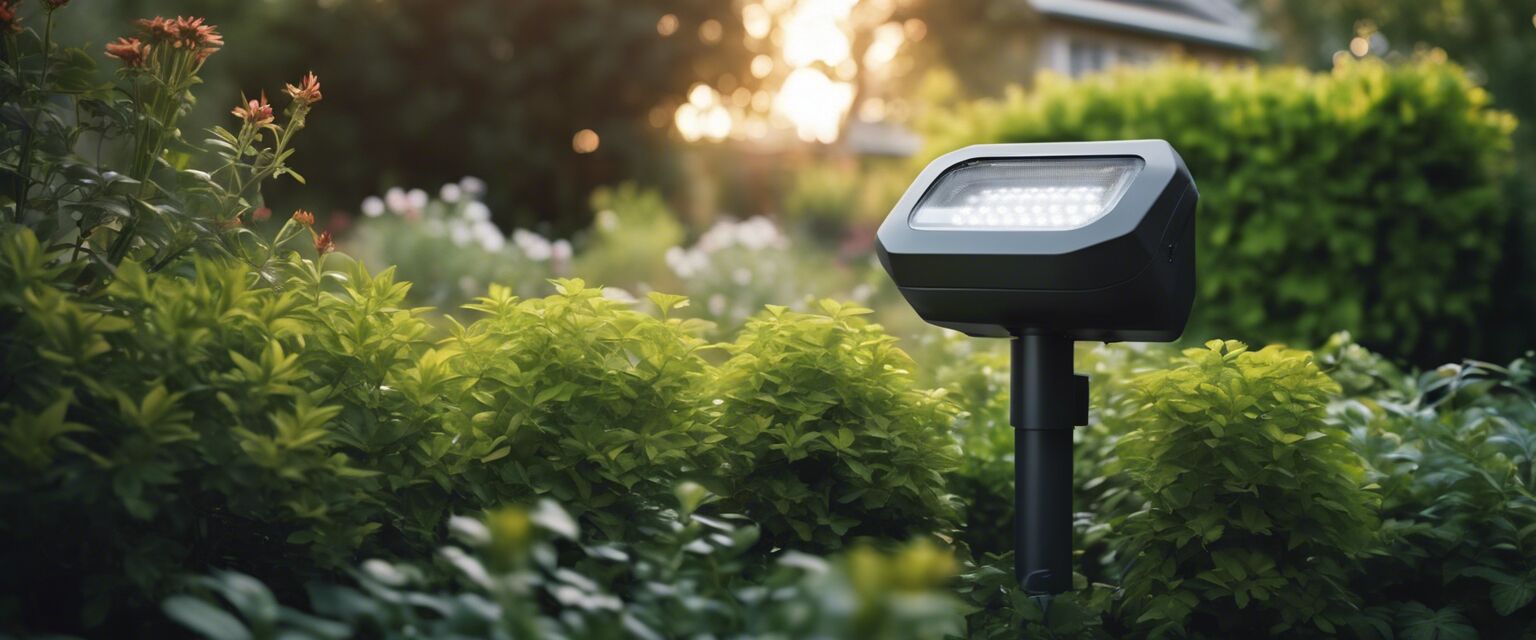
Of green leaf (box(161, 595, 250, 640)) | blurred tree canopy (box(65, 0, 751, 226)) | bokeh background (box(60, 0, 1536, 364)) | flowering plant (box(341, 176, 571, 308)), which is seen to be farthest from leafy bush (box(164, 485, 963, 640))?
blurred tree canopy (box(65, 0, 751, 226))

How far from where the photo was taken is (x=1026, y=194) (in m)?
2.09

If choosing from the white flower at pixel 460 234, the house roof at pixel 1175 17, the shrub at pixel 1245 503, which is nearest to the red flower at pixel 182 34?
the shrub at pixel 1245 503

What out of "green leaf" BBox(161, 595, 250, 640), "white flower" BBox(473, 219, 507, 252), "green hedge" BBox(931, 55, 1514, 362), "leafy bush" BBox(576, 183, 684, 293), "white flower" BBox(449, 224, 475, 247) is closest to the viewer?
"green leaf" BBox(161, 595, 250, 640)

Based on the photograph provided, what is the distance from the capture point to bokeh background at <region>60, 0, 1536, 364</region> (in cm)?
598

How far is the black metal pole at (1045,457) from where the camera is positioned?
6.98ft

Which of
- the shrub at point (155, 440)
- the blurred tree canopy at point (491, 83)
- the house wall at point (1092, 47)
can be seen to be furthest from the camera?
the house wall at point (1092, 47)

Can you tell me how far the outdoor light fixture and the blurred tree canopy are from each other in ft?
42.1

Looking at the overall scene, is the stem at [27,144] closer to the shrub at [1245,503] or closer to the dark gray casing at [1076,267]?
the dark gray casing at [1076,267]

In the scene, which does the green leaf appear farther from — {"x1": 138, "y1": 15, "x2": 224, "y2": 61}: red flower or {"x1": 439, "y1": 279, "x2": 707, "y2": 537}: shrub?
{"x1": 138, "y1": 15, "x2": 224, "y2": 61}: red flower

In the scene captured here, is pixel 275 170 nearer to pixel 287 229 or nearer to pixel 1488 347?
pixel 287 229

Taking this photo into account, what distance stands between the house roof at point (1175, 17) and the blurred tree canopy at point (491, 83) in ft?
23.3

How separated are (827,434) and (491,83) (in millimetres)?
13531

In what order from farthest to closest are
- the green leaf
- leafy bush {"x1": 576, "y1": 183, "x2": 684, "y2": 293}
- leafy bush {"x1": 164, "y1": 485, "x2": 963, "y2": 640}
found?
1. leafy bush {"x1": 576, "y1": 183, "x2": 684, "y2": 293}
2. the green leaf
3. leafy bush {"x1": 164, "y1": 485, "x2": 963, "y2": 640}

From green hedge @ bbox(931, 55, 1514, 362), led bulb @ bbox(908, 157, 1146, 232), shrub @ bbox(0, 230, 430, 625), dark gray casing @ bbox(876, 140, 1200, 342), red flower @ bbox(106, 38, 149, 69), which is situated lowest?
shrub @ bbox(0, 230, 430, 625)
